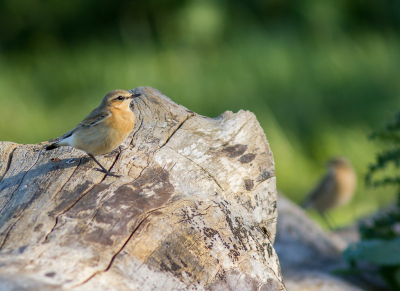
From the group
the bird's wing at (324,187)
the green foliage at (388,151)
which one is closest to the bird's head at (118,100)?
the green foliage at (388,151)

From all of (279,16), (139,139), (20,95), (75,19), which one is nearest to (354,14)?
(279,16)

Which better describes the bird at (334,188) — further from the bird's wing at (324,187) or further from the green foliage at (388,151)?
the green foliage at (388,151)

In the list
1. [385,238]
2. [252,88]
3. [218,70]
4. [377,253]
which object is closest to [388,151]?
[385,238]

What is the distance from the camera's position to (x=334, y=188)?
18.0 ft

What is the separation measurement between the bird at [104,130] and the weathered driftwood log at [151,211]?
0.08 meters

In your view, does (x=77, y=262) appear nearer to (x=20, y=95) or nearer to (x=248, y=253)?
(x=248, y=253)

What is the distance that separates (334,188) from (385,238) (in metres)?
1.69

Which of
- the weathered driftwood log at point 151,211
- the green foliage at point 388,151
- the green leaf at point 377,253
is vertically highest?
the green foliage at point 388,151

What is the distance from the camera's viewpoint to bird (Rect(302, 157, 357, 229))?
5.48 meters

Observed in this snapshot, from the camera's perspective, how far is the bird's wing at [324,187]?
5.51 metres

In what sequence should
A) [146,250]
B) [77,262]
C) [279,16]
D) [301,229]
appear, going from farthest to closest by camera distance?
[279,16] → [301,229] → [146,250] → [77,262]

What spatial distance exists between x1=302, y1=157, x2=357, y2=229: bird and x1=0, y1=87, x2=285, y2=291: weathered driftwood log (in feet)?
10.5

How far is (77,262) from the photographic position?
1.62 metres

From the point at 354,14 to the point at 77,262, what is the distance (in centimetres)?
938
